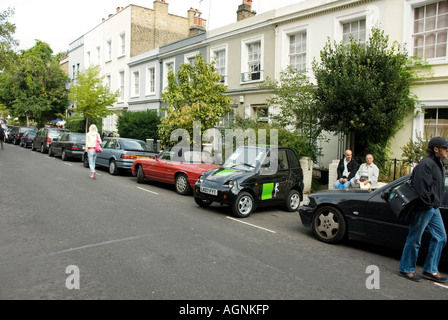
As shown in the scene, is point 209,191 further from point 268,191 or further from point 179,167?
point 179,167

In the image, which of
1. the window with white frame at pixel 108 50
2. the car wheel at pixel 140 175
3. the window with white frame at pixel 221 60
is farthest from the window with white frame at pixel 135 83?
the car wheel at pixel 140 175

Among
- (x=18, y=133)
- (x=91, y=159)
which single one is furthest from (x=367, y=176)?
(x=18, y=133)

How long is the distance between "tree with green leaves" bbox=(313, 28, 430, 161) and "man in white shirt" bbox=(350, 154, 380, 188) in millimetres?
2446

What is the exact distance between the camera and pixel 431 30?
12.0 metres

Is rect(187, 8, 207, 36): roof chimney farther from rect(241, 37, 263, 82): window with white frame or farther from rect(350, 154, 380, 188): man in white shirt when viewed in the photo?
rect(350, 154, 380, 188): man in white shirt

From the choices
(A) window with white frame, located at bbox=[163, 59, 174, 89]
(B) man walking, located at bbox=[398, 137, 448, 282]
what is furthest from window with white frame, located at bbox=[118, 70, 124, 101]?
(B) man walking, located at bbox=[398, 137, 448, 282]

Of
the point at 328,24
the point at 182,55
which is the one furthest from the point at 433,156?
the point at 182,55

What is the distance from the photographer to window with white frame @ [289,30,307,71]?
16.3 meters

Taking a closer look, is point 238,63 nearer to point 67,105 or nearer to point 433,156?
point 433,156

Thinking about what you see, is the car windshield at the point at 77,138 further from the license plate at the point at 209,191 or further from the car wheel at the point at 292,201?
the car wheel at the point at 292,201

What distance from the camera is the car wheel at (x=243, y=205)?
331 inches

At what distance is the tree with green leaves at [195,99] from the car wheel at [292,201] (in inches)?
236

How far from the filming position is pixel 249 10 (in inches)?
832
